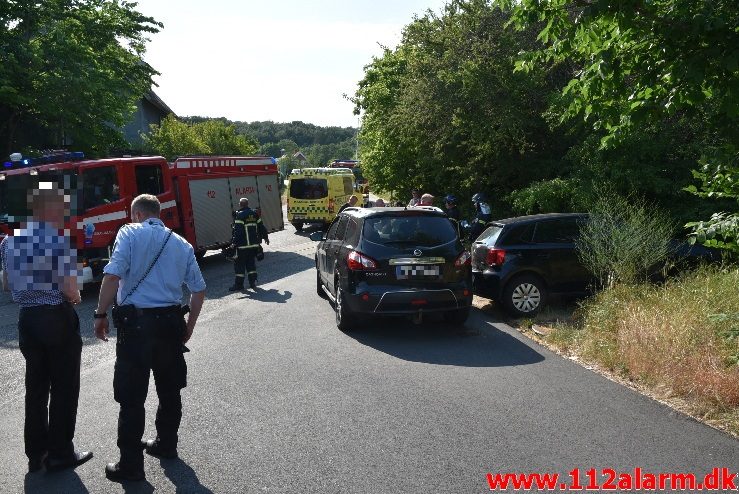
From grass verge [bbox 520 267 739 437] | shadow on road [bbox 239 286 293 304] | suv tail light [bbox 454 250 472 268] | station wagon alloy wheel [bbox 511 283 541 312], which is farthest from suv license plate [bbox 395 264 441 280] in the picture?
shadow on road [bbox 239 286 293 304]

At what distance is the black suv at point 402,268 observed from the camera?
26.3 ft

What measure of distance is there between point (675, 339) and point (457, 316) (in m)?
3.05

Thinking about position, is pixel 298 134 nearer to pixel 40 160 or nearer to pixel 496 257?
pixel 40 160

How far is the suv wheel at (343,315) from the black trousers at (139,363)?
414 centimetres

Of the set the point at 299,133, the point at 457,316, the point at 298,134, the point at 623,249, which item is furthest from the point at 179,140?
the point at 299,133

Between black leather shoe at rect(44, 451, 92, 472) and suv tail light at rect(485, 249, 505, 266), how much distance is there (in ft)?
20.5

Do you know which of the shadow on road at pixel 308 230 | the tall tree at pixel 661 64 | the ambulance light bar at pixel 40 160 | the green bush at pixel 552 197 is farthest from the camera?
the shadow on road at pixel 308 230

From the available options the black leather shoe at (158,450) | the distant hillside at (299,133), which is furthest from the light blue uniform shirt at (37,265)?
the distant hillside at (299,133)

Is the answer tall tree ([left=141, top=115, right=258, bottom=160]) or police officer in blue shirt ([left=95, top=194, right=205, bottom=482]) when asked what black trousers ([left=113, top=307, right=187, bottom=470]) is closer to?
police officer in blue shirt ([left=95, top=194, right=205, bottom=482])

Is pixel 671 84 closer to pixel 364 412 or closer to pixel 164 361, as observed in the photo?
pixel 364 412

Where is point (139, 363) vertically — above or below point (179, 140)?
below

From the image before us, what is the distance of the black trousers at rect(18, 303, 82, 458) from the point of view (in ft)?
13.5

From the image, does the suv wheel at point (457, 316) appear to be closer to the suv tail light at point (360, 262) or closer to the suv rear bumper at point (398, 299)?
the suv rear bumper at point (398, 299)

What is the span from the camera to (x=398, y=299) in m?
7.95
